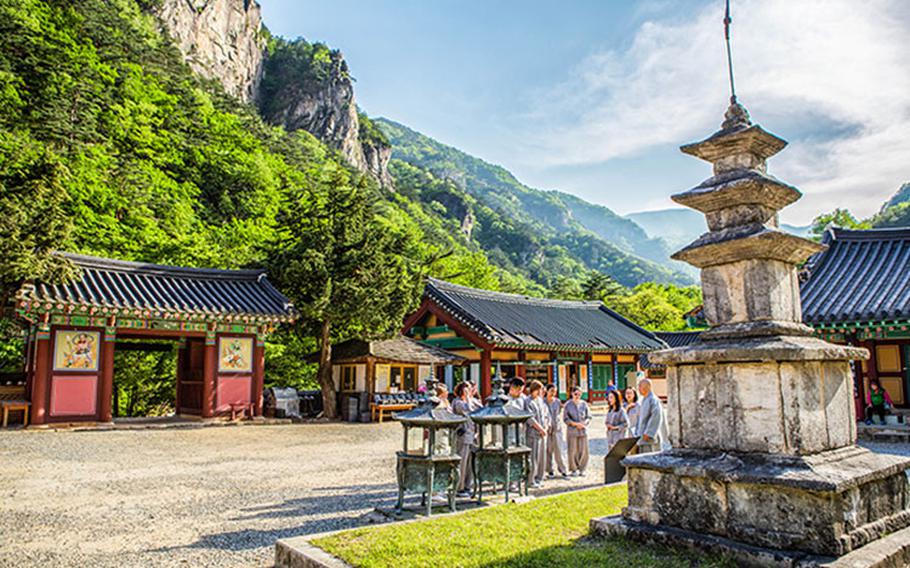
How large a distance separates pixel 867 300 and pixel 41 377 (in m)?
19.7

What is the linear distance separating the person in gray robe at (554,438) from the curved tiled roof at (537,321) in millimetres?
11703

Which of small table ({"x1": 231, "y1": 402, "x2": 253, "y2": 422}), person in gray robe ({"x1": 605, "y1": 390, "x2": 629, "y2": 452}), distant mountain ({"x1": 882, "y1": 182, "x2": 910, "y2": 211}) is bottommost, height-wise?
small table ({"x1": 231, "y1": 402, "x2": 253, "y2": 422})

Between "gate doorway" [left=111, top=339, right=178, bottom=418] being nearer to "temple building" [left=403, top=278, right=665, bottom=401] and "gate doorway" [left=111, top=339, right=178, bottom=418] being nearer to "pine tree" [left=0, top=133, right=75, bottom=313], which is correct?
"pine tree" [left=0, top=133, right=75, bottom=313]

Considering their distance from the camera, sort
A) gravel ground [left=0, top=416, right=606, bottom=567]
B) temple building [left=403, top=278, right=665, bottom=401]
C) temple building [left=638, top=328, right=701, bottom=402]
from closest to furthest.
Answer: gravel ground [left=0, top=416, right=606, bottom=567] → temple building [left=403, top=278, right=665, bottom=401] → temple building [left=638, top=328, right=701, bottom=402]

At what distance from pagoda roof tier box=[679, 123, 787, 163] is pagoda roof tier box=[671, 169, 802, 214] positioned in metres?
0.20

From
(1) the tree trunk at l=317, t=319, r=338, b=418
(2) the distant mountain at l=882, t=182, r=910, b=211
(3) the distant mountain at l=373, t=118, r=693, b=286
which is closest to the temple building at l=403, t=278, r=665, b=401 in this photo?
(1) the tree trunk at l=317, t=319, r=338, b=418

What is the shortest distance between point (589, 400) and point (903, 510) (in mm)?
22186

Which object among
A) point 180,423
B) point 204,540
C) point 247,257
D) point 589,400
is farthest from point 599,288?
point 204,540

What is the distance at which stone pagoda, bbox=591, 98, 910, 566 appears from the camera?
12.5ft

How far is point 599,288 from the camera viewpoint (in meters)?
50.5

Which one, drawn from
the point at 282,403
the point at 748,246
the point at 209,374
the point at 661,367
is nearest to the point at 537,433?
the point at 748,246

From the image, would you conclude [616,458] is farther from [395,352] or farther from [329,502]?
[395,352]

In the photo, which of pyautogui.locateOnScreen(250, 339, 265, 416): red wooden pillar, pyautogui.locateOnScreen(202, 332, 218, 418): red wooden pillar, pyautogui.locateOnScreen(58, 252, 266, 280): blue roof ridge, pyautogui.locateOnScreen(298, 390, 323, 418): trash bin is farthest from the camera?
pyautogui.locateOnScreen(298, 390, 323, 418): trash bin

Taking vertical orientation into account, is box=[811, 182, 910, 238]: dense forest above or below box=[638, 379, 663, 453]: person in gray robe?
above
